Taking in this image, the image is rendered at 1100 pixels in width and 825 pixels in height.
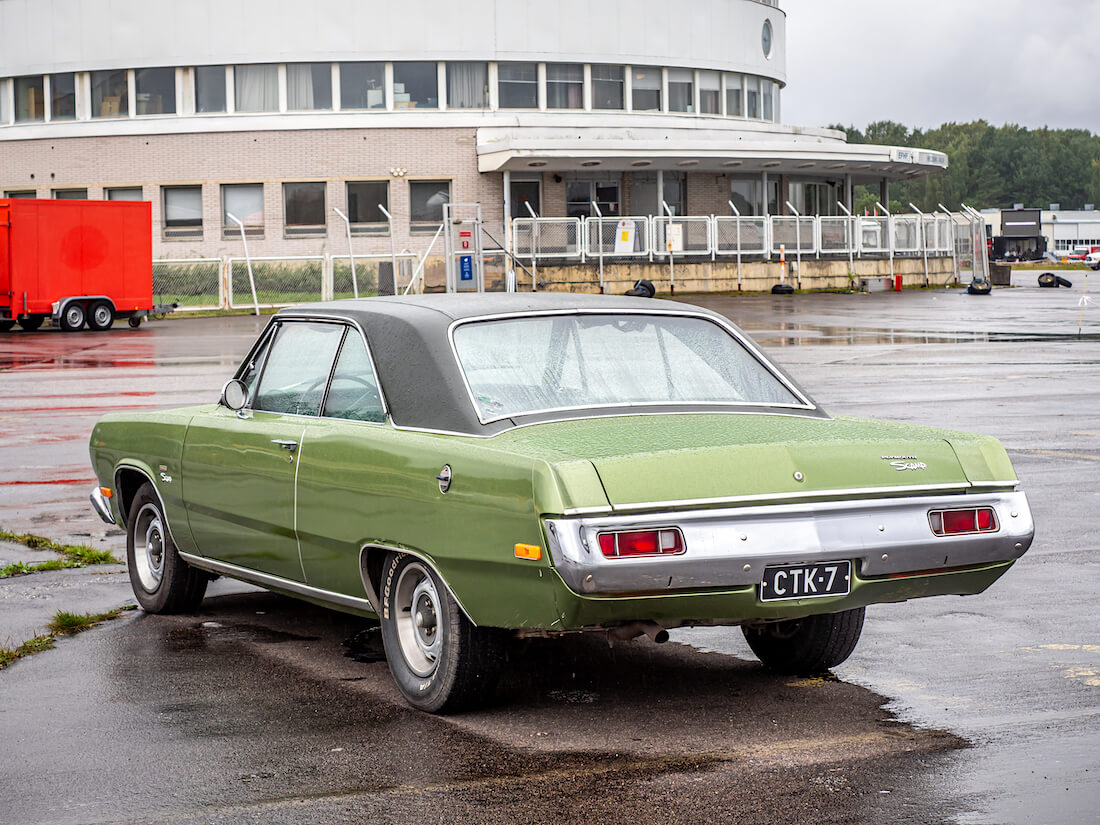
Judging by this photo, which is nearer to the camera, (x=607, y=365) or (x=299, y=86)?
(x=607, y=365)

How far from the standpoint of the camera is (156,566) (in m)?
7.70

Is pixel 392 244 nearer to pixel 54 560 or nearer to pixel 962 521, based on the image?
pixel 54 560

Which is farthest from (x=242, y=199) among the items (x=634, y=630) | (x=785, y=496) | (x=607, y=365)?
(x=785, y=496)

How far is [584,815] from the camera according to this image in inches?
175

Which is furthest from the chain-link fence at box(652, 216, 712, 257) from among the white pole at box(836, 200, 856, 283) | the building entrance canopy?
the white pole at box(836, 200, 856, 283)

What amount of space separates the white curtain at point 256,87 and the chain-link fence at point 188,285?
8256mm

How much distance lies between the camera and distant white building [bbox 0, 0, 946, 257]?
5019 centimetres

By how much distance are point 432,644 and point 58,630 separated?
237 cm

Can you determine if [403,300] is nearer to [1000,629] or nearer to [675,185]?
[1000,629]

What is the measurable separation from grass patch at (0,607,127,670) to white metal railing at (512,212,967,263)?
39.1 m

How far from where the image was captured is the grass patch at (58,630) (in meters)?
6.69

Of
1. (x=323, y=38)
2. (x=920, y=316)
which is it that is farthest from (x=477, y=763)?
→ (x=323, y=38)

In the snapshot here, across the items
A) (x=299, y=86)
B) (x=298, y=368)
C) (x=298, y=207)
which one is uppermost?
(x=299, y=86)

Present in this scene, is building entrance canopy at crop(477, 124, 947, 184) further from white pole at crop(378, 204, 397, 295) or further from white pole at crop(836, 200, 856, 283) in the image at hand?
white pole at crop(378, 204, 397, 295)
